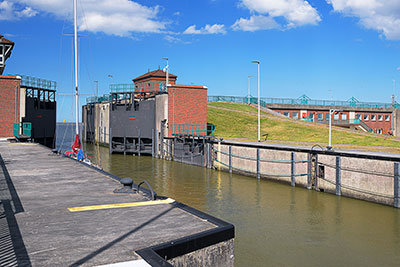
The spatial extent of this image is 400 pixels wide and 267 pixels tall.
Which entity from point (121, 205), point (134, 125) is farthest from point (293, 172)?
point (134, 125)

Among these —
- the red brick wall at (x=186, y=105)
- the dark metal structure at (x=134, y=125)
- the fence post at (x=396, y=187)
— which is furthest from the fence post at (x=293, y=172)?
the dark metal structure at (x=134, y=125)

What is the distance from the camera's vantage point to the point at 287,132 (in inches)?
1807

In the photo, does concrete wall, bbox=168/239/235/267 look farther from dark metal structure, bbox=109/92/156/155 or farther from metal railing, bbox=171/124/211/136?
dark metal structure, bbox=109/92/156/155

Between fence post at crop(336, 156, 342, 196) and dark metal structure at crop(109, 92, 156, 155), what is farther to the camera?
dark metal structure at crop(109, 92, 156, 155)

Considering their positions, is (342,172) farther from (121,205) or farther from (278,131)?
(278,131)

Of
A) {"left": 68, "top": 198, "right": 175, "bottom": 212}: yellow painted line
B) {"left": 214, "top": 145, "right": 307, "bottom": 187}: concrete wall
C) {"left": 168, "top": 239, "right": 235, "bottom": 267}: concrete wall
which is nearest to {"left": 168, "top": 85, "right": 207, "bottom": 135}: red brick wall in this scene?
{"left": 214, "top": 145, "right": 307, "bottom": 187}: concrete wall

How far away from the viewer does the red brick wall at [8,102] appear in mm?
41125

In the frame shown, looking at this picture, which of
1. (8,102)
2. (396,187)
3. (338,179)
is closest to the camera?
(396,187)

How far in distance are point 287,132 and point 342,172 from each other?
23727 mm

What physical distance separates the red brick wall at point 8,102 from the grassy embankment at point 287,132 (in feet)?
84.6

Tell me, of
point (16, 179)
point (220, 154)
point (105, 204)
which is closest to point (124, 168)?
point (220, 154)

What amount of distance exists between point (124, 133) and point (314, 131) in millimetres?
25768

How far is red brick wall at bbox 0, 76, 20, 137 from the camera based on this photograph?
41.1 metres

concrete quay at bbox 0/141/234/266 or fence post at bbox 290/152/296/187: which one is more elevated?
concrete quay at bbox 0/141/234/266
